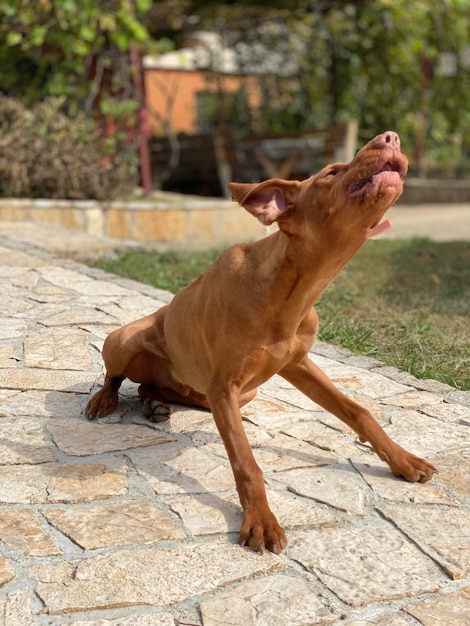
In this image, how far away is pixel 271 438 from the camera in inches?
139

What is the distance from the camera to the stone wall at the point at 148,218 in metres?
9.73

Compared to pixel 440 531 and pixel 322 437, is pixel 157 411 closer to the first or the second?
pixel 322 437

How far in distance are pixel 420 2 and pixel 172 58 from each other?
8508 millimetres

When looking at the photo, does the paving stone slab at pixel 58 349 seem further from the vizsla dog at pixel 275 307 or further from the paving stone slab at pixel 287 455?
the paving stone slab at pixel 287 455

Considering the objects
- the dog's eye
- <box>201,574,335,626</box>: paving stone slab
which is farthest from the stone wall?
<box>201,574,335,626</box>: paving stone slab

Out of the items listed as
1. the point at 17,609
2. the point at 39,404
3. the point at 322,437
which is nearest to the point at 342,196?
the point at 322,437

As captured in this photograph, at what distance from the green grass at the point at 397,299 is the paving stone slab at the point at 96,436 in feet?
5.30

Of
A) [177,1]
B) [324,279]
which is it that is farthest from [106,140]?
[324,279]

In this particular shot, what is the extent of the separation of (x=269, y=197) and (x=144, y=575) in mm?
1207

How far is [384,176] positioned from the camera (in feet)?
7.89

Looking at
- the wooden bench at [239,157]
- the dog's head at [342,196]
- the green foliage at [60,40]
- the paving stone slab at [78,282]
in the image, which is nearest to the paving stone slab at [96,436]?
the dog's head at [342,196]

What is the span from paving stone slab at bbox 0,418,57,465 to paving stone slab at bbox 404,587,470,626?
1.53 m

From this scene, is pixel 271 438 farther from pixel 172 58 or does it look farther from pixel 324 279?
pixel 172 58

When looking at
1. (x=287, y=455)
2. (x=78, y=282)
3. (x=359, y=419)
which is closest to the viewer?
(x=359, y=419)
